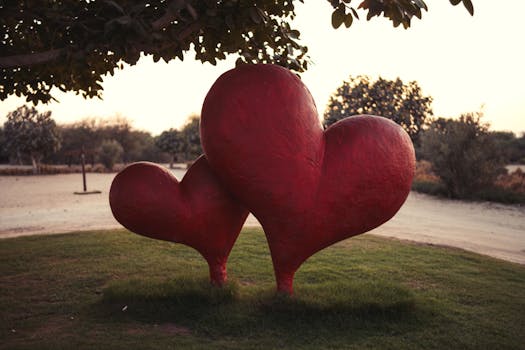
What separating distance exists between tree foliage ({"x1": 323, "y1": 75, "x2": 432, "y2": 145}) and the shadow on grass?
24667 mm

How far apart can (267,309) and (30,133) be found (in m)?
41.2

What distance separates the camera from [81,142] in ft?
190

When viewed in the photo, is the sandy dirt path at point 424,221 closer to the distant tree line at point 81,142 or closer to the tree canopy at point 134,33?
the tree canopy at point 134,33

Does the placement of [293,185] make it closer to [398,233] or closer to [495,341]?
[495,341]

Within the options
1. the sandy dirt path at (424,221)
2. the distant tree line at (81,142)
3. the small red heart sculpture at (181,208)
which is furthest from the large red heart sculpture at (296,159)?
the distant tree line at (81,142)

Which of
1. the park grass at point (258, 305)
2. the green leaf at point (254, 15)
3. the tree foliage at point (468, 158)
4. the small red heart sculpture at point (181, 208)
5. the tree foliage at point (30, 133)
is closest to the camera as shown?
the green leaf at point (254, 15)

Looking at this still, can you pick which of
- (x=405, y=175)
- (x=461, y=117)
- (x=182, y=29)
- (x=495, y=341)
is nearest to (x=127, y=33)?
(x=182, y=29)

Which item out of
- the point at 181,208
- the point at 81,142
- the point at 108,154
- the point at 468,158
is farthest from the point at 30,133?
the point at 181,208

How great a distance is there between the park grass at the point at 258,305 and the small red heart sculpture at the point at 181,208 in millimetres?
636

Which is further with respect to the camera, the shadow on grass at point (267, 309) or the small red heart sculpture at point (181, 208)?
the small red heart sculpture at point (181, 208)

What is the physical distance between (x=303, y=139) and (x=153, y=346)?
249cm

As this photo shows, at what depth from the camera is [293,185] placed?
4277 mm

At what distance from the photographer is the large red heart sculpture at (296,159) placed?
13.9 ft

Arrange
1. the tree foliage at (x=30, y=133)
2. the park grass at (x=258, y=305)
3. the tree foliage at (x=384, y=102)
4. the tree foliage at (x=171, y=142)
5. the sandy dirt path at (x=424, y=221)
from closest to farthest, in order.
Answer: the park grass at (x=258, y=305), the sandy dirt path at (x=424, y=221), the tree foliage at (x=384, y=102), the tree foliage at (x=30, y=133), the tree foliage at (x=171, y=142)
